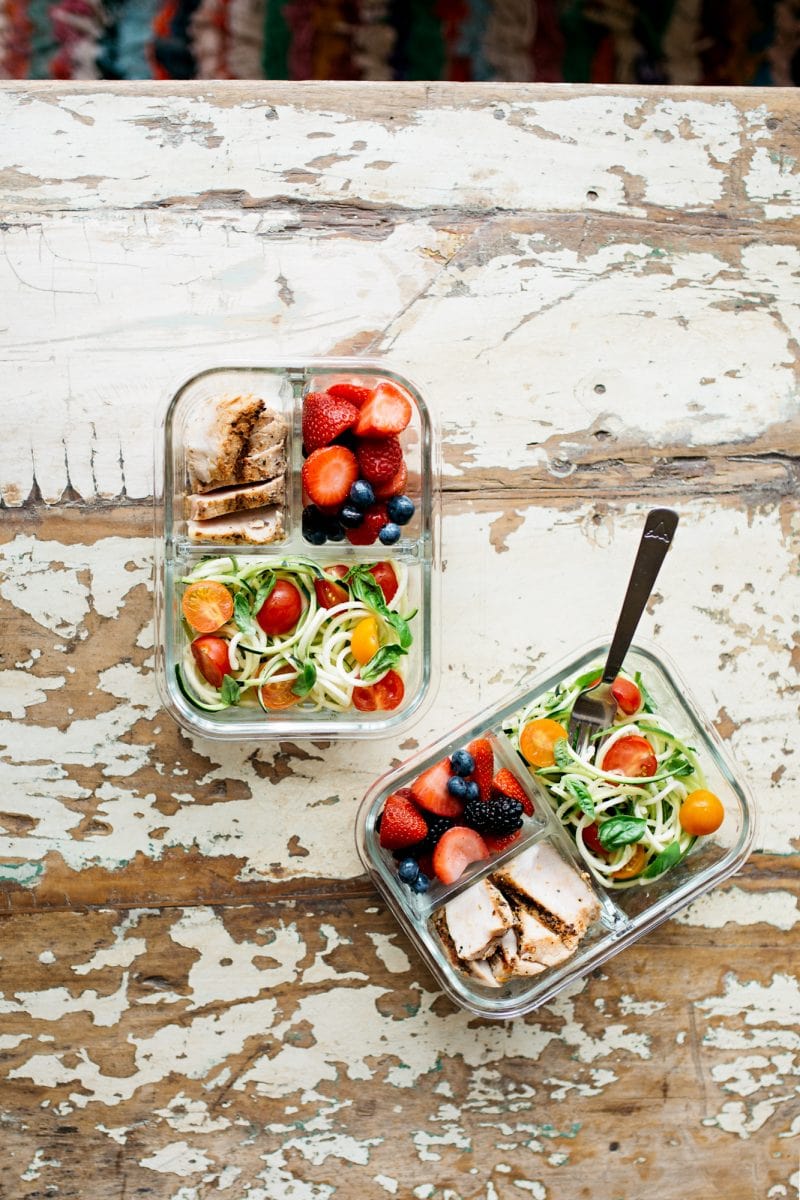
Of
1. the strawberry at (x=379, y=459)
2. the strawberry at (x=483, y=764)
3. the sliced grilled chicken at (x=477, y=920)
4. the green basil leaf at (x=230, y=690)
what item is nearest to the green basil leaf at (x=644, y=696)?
the strawberry at (x=483, y=764)

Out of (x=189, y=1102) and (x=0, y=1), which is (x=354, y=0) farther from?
(x=189, y=1102)

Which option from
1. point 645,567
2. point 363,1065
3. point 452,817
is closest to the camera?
point 645,567

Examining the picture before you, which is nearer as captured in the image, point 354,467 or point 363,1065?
point 354,467

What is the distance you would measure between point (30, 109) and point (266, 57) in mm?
585

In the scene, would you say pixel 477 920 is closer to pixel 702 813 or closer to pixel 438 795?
pixel 438 795

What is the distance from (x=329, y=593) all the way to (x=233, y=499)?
7.4 inches

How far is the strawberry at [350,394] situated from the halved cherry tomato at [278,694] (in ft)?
1.32

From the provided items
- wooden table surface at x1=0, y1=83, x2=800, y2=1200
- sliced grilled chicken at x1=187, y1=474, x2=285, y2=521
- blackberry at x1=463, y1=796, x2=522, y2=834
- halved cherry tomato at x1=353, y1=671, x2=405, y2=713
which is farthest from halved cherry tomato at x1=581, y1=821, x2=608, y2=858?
sliced grilled chicken at x1=187, y1=474, x2=285, y2=521

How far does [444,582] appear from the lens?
5.62ft

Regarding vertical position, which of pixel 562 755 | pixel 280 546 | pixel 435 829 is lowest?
pixel 435 829

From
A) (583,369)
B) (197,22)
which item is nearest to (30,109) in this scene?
(197,22)

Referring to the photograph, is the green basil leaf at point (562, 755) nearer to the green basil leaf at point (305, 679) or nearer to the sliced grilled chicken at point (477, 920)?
the sliced grilled chicken at point (477, 920)

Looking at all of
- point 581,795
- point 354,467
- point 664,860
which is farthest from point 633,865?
point 354,467

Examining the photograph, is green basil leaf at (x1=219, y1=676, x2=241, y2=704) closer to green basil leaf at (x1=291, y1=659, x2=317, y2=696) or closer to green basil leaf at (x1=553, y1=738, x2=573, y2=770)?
green basil leaf at (x1=291, y1=659, x2=317, y2=696)
